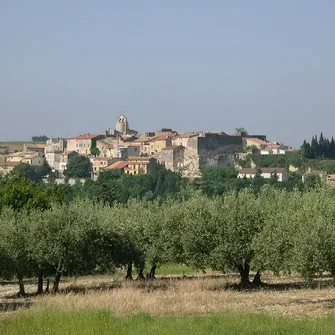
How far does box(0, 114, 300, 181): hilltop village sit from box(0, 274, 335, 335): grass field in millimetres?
121937

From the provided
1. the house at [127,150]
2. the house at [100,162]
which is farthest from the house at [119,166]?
the house at [127,150]

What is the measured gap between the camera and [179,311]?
70.7 ft

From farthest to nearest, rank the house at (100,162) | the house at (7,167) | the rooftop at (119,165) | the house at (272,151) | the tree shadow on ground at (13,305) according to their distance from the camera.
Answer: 1. the house at (272,151)
2. the house at (100,162)
3. the house at (7,167)
4. the rooftop at (119,165)
5. the tree shadow on ground at (13,305)

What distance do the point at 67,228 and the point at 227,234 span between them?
518cm

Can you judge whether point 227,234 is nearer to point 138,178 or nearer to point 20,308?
point 20,308

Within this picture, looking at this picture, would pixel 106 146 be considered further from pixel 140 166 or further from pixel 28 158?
pixel 140 166

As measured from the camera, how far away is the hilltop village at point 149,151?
16073cm

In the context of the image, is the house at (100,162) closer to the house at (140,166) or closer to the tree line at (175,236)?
the house at (140,166)

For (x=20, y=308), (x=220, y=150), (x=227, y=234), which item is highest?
(x=220, y=150)

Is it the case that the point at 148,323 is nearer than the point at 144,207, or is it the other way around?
the point at 148,323

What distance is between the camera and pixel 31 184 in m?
54.5

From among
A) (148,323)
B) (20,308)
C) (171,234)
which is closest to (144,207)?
(171,234)

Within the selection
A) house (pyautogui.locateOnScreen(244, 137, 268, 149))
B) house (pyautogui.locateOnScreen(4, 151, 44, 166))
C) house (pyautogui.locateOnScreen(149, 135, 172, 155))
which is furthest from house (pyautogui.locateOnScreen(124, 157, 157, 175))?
house (pyautogui.locateOnScreen(244, 137, 268, 149))

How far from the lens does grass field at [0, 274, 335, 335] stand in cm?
1792
